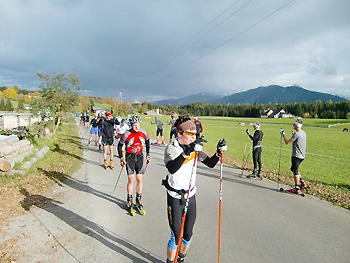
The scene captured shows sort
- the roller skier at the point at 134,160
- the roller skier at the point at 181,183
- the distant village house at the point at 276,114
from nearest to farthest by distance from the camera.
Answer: the roller skier at the point at 181,183 → the roller skier at the point at 134,160 → the distant village house at the point at 276,114

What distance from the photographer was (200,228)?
187 inches

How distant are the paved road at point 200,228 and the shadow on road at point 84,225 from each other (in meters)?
0.02

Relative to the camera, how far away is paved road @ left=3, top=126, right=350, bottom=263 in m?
3.86

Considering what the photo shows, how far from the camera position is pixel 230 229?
15.5 ft

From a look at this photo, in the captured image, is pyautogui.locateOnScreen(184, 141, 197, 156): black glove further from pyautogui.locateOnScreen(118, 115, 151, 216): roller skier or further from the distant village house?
A: the distant village house

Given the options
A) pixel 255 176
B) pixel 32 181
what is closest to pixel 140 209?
pixel 32 181

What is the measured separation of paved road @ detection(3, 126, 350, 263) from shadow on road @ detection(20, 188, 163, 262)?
0.02 m

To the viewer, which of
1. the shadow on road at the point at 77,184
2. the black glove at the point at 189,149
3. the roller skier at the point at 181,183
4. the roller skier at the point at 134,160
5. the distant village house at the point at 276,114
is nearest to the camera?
the black glove at the point at 189,149

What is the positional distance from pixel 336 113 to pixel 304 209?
4786 inches

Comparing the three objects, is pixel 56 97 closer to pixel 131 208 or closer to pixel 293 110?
pixel 131 208

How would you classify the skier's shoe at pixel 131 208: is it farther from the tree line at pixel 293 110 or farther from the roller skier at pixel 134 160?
the tree line at pixel 293 110

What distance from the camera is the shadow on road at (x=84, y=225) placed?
12.8 ft

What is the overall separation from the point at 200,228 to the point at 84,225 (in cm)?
250

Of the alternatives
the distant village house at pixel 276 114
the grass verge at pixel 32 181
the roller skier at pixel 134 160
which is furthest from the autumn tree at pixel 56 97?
the distant village house at pixel 276 114
